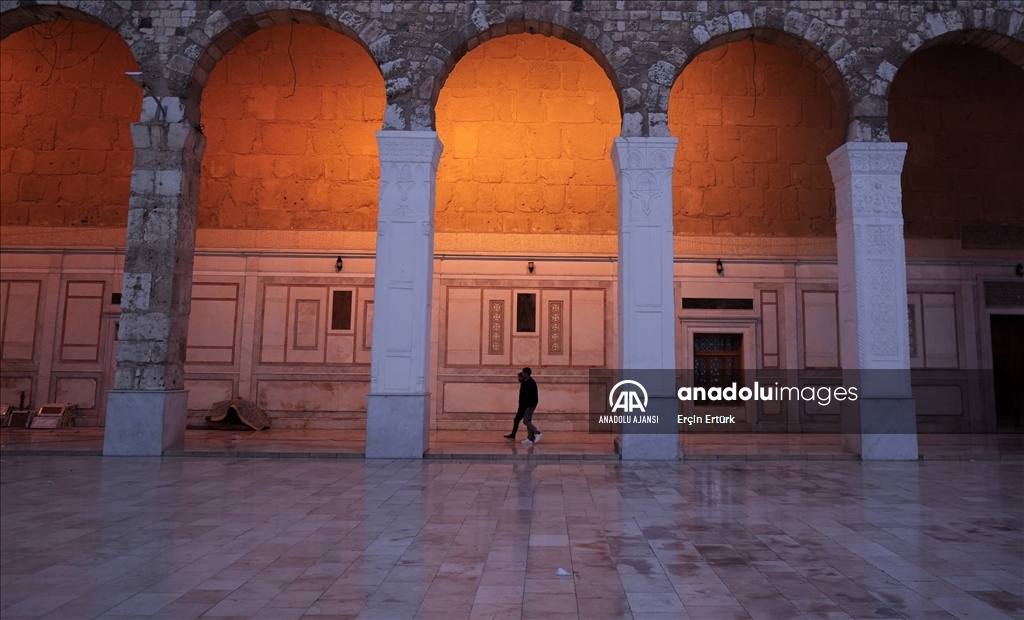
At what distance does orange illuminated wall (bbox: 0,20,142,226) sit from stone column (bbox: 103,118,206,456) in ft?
13.2

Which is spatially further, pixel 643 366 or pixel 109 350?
pixel 109 350

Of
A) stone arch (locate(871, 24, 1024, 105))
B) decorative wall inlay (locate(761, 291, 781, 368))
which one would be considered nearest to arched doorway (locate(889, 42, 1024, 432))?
decorative wall inlay (locate(761, 291, 781, 368))

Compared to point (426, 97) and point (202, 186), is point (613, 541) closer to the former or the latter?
point (426, 97)

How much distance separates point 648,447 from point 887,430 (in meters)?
3.02

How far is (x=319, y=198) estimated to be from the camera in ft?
40.8

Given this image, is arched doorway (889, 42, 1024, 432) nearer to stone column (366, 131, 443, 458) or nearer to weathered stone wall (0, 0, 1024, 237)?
weathered stone wall (0, 0, 1024, 237)

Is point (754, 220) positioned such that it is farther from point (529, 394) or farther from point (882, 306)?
point (529, 394)

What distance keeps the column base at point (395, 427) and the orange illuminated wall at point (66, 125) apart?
708 cm

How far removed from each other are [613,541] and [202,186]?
10.7 meters

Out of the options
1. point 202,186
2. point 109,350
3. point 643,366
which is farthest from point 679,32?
point 109,350

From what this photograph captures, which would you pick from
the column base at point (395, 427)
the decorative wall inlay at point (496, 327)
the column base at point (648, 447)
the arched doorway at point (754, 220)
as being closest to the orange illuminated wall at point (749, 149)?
the arched doorway at point (754, 220)

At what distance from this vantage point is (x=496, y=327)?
12.3m

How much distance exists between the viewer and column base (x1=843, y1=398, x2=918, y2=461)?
8680 mm

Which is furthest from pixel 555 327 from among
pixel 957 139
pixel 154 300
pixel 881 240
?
pixel 957 139
